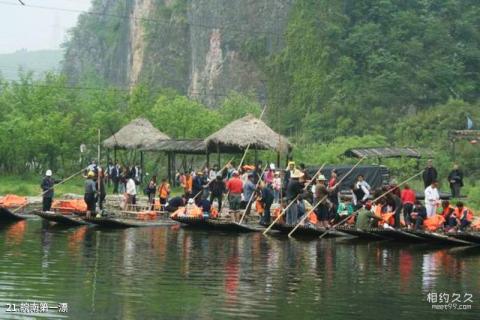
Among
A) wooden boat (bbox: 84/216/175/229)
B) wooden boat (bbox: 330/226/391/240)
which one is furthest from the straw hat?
wooden boat (bbox: 84/216/175/229)

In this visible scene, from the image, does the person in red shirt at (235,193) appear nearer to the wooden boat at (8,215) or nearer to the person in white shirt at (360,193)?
the person in white shirt at (360,193)

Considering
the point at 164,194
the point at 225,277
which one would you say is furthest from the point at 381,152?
the point at 225,277

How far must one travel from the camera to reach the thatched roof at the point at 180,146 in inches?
1823

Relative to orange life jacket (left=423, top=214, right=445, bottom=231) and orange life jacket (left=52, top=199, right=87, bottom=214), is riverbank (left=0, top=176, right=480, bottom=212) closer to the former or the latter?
orange life jacket (left=423, top=214, right=445, bottom=231)

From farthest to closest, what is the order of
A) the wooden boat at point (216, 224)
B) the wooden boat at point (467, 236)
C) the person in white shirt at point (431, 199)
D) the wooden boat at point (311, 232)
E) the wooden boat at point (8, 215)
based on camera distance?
the wooden boat at point (8, 215), the wooden boat at point (216, 224), the person in white shirt at point (431, 199), the wooden boat at point (311, 232), the wooden boat at point (467, 236)

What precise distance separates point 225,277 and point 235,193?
494 inches

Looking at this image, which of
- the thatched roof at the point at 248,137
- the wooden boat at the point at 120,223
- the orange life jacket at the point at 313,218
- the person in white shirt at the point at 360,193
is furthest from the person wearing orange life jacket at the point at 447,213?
the thatched roof at the point at 248,137

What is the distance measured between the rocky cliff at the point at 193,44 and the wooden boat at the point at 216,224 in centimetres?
3994

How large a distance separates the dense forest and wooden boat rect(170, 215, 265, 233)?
64.2 ft

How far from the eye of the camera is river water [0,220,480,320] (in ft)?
60.6

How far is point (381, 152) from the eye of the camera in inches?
1614

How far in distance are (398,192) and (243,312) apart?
549 inches

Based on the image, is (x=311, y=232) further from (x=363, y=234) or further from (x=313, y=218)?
(x=363, y=234)

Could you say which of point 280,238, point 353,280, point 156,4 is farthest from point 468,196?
point 156,4
